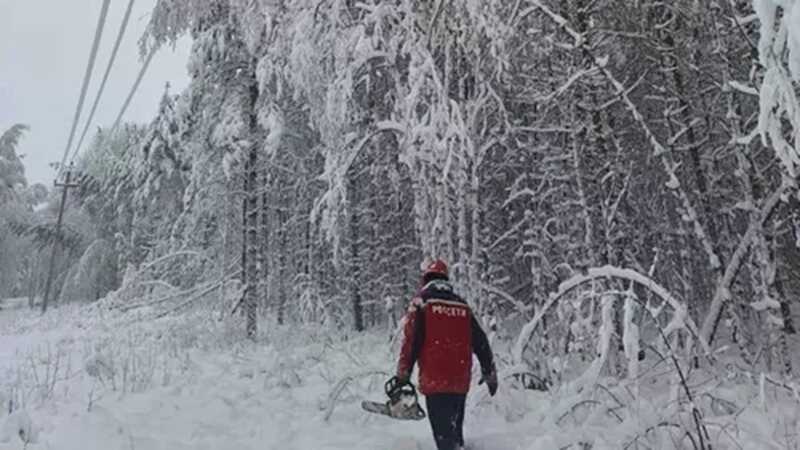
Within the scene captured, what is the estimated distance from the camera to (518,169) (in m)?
11.5

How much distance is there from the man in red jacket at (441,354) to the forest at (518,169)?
1162mm

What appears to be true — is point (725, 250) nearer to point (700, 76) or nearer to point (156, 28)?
point (700, 76)

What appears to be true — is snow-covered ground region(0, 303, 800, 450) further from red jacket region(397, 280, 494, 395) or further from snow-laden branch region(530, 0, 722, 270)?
snow-laden branch region(530, 0, 722, 270)

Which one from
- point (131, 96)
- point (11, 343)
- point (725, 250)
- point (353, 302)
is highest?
point (131, 96)

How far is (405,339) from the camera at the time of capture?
16.0 feet

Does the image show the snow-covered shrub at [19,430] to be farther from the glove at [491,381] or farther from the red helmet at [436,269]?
the glove at [491,381]

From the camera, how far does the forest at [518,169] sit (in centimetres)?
712

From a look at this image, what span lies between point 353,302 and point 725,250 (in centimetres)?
814

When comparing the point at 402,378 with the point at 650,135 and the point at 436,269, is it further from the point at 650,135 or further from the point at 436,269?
the point at 650,135

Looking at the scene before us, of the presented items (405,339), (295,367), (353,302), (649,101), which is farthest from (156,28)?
(405,339)

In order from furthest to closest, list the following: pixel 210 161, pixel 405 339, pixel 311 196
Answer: pixel 311 196, pixel 210 161, pixel 405 339

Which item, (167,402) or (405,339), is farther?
(167,402)

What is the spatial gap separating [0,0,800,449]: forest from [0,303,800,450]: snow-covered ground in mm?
242

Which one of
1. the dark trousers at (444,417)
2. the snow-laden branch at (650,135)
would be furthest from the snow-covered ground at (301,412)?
the snow-laden branch at (650,135)
